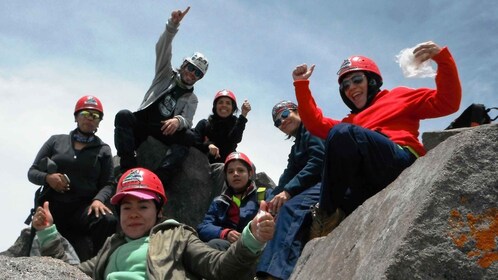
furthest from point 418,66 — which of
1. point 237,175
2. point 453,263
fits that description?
point 237,175

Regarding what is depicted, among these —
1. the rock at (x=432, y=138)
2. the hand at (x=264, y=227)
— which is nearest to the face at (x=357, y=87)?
the rock at (x=432, y=138)

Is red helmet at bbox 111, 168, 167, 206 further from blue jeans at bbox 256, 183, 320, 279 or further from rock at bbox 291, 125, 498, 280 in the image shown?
rock at bbox 291, 125, 498, 280

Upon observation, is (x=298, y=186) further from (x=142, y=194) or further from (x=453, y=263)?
(x=453, y=263)

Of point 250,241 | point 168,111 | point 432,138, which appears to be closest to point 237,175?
point 168,111

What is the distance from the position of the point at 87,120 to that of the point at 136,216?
453 cm

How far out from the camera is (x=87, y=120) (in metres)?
9.18

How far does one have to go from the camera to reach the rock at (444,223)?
2.60 m

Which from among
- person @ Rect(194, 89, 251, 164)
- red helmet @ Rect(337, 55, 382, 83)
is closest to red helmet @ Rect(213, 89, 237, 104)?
person @ Rect(194, 89, 251, 164)

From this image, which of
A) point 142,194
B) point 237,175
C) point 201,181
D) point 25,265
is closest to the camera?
point 25,265

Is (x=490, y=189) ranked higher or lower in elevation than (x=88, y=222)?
higher

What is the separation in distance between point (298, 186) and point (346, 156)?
1.50m

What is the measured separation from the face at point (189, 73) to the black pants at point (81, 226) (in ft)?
11.0

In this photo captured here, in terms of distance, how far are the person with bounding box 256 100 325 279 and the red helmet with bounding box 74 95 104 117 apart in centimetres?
340

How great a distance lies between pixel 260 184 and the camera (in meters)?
11.1
